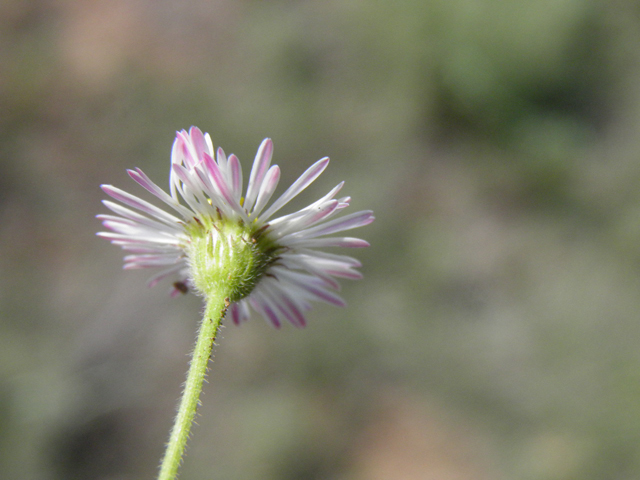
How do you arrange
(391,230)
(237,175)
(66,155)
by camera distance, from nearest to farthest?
(237,175), (391,230), (66,155)

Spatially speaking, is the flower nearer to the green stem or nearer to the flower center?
the flower center

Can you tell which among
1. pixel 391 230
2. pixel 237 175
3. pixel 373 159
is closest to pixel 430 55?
pixel 373 159

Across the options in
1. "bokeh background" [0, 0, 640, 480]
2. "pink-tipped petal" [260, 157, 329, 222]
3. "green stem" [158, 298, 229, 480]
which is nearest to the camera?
"green stem" [158, 298, 229, 480]

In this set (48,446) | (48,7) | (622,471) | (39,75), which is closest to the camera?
(48,446)

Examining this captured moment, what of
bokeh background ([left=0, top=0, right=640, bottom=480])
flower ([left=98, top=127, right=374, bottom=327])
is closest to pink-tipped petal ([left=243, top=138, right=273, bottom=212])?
flower ([left=98, top=127, right=374, bottom=327])

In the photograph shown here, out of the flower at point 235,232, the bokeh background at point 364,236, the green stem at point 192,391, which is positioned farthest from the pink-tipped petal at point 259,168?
the bokeh background at point 364,236

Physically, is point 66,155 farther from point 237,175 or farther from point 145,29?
point 237,175

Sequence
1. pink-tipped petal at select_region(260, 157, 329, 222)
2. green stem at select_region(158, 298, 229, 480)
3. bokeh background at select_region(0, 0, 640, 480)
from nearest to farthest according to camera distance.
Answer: green stem at select_region(158, 298, 229, 480), pink-tipped petal at select_region(260, 157, 329, 222), bokeh background at select_region(0, 0, 640, 480)
